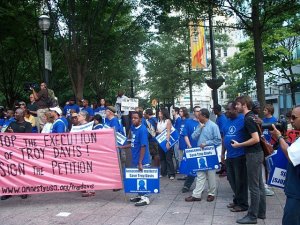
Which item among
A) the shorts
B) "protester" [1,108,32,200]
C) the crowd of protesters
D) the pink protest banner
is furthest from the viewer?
the shorts

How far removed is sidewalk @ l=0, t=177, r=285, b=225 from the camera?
6.67 m

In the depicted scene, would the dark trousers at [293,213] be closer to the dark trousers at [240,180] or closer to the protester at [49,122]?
the dark trousers at [240,180]

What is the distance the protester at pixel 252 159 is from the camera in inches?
244

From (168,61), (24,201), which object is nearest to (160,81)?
(168,61)

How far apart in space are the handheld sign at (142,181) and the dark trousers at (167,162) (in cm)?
294

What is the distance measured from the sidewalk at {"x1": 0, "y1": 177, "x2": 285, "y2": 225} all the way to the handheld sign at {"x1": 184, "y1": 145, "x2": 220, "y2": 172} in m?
0.65

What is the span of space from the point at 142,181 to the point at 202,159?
1238 millimetres

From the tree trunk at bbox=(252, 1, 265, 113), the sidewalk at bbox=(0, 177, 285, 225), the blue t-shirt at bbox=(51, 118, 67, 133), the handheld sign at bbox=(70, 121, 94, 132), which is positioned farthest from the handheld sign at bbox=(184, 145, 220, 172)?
the tree trunk at bbox=(252, 1, 265, 113)

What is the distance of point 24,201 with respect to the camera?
844 centimetres

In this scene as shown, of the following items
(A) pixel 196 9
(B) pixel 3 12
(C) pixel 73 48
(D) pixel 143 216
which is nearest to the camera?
(D) pixel 143 216

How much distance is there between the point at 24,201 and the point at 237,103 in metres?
4.80

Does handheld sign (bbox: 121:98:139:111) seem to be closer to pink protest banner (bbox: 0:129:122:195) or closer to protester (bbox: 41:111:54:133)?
protester (bbox: 41:111:54:133)

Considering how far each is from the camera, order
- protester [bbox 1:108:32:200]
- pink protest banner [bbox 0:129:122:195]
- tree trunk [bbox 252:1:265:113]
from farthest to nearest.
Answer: tree trunk [bbox 252:1:265:113]
protester [bbox 1:108:32:200]
pink protest banner [bbox 0:129:122:195]

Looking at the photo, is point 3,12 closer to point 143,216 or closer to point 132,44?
point 132,44
